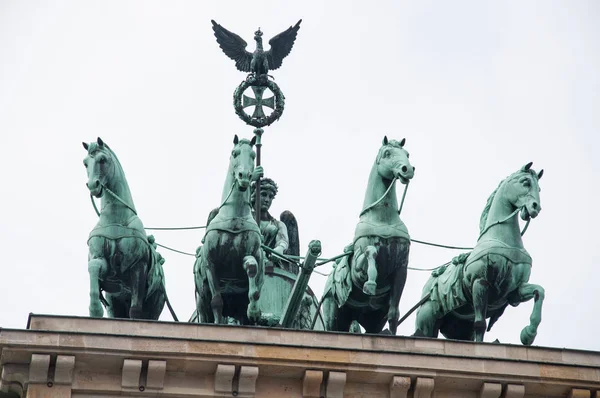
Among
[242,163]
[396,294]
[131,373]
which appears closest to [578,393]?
[396,294]

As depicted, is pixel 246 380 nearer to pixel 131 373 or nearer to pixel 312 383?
pixel 312 383

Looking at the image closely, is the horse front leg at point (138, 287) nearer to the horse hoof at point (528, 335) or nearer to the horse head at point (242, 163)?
the horse head at point (242, 163)

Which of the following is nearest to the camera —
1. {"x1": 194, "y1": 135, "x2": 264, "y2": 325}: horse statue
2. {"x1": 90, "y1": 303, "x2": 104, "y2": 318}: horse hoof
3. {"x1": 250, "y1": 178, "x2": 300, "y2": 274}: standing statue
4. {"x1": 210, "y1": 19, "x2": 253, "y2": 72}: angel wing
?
{"x1": 90, "y1": 303, "x2": 104, "y2": 318}: horse hoof

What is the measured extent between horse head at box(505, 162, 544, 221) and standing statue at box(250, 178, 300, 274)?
423 cm

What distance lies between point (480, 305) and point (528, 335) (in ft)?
2.44

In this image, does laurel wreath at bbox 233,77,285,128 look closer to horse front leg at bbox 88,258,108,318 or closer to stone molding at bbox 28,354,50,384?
horse front leg at bbox 88,258,108,318

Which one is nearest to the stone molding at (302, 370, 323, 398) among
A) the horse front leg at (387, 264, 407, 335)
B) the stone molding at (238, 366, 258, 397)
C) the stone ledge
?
the stone ledge

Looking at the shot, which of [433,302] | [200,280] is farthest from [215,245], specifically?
[433,302]

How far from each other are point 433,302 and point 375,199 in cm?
158

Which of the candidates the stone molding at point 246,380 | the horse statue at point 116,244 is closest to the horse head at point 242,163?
the horse statue at point 116,244

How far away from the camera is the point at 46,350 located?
3431 cm

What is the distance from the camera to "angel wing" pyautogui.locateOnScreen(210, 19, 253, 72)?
139ft

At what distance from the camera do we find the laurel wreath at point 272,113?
1654 inches

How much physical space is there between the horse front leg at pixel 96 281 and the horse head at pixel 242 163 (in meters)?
1.98
